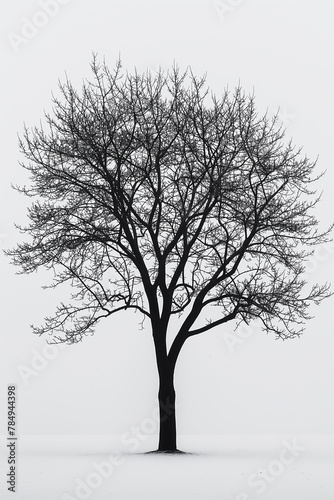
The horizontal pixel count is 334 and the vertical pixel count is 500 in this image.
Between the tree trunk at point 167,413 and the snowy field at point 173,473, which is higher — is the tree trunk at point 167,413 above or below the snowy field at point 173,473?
above

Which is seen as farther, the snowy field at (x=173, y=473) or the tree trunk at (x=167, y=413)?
the tree trunk at (x=167, y=413)

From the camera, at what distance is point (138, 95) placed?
82.5ft

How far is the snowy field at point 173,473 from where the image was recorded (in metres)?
16.4

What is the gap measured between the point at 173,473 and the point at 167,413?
5.28m

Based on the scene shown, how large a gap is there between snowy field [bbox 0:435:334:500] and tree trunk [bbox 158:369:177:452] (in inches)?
30.1

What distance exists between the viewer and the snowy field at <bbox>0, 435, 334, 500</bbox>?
53.7 ft

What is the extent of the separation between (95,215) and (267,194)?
551 centimetres

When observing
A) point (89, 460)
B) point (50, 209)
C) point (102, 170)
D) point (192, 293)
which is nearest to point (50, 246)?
point (50, 209)

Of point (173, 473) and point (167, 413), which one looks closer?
point (173, 473)

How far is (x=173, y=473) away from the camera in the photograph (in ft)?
→ 63.9

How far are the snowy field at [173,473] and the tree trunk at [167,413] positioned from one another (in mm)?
763

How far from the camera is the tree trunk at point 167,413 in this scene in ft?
81.3

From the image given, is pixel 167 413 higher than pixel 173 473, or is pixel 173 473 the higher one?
pixel 167 413

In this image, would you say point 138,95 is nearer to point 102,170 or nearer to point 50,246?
point 102,170
